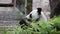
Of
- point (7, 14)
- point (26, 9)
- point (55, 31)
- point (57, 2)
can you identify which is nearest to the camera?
point (55, 31)

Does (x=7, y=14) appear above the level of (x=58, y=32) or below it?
below

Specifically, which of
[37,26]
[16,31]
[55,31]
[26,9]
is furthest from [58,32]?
[26,9]

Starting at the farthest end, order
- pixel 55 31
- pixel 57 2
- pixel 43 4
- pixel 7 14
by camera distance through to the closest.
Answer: pixel 43 4 → pixel 7 14 → pixel 57 2 → pixel 55 31

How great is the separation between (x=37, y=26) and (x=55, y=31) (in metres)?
0.26

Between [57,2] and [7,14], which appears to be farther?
[7,14]

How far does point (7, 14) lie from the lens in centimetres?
1059

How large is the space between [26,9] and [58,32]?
1011cm

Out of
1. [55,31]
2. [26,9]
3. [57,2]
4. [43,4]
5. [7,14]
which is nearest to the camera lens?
[55,31]

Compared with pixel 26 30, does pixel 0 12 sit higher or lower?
lower

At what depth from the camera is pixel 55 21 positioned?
2951 millimetres

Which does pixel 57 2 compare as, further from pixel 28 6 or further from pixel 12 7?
pixel 28 6

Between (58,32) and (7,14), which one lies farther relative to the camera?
(7,14)

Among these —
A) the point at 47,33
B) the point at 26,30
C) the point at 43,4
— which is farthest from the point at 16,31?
the point at 43,4

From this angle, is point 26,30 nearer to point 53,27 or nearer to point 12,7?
point 53,27
